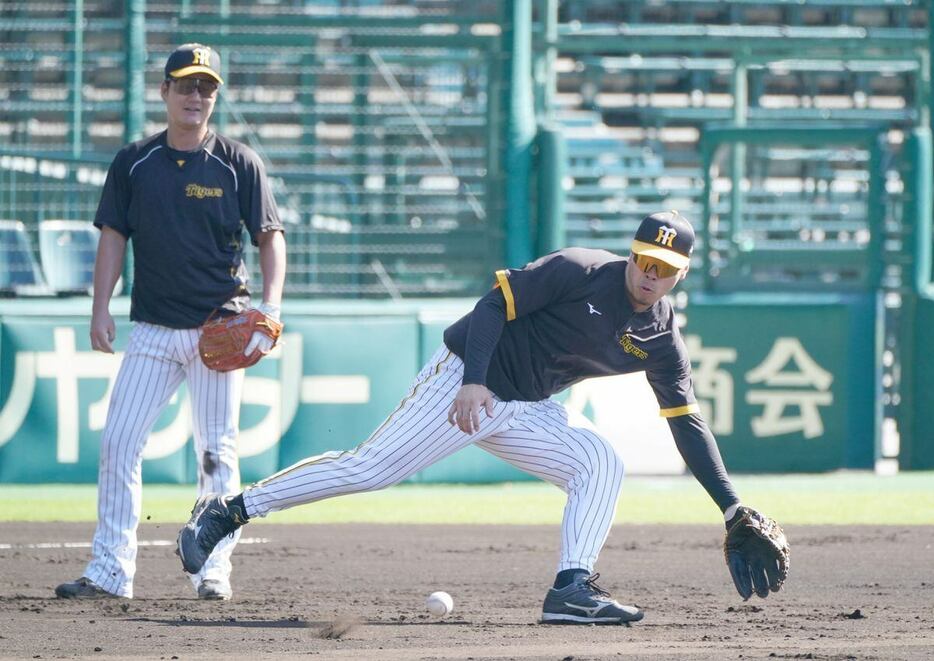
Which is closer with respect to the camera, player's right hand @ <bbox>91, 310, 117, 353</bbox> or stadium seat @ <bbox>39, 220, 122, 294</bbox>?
player's right hand @ <bbox>91, 310, 117, 353</bbox>

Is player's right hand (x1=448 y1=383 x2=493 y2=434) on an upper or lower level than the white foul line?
upper

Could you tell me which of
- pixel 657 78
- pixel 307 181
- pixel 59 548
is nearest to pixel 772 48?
pixel 307 181

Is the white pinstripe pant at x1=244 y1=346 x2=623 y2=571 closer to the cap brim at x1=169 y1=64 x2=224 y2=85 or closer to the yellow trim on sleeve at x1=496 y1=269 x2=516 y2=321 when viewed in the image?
the yellow trim on sleeve at x1=496 y1=269 x2=516 y2=321

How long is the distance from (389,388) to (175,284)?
4.09m

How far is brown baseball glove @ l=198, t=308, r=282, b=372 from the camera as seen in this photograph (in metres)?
5.38

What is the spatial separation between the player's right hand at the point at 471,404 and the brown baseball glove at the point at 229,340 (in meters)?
0.98

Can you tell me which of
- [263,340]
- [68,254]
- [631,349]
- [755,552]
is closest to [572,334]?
[631,349]

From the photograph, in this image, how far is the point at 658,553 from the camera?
700 cm

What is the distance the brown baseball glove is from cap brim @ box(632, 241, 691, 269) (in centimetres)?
149

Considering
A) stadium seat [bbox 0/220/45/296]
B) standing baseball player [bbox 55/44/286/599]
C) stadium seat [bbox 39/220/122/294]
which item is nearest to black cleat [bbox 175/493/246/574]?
standing baseball player [bbox 55/44/286/599]

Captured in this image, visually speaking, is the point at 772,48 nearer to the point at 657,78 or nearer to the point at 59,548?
the point at 657,78

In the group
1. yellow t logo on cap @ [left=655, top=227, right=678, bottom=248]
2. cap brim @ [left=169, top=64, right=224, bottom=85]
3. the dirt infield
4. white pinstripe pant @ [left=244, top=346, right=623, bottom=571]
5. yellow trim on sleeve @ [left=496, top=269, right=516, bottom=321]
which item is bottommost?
the dirt infield

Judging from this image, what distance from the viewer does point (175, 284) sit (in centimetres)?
549

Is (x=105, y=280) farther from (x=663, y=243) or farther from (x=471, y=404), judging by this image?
(x=663, y=243)
